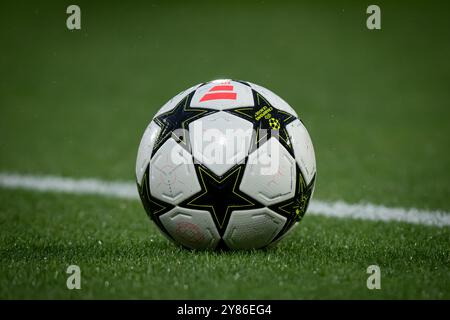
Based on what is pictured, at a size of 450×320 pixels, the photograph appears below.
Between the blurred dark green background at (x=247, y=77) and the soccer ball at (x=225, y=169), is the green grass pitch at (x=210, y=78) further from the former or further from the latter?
the soccer ball at (x=225, y=169)

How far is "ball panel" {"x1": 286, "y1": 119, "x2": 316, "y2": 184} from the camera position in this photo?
4.79 metres

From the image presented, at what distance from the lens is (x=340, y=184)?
8.43 m

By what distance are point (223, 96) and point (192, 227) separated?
3.09 ft

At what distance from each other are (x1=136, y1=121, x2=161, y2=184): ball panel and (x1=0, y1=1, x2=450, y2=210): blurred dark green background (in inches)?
133

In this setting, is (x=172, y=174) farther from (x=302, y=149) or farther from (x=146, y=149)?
(x=302, y=149)

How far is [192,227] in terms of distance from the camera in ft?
15.4

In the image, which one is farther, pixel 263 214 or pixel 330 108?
pixel 330 108

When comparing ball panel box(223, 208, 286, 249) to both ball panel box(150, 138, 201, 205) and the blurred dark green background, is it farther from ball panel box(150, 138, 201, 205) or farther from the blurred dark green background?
the blurred dark green background

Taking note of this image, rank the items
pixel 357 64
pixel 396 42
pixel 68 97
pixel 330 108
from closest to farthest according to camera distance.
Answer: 1. pixel 330 108
2. pixel 68 97
3. pixel 357 64
4. pixel 396 42

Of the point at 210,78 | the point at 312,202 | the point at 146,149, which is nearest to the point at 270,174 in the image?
the point at 146,149

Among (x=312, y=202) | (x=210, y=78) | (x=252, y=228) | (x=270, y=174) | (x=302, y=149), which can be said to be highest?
(x=210, y=78)

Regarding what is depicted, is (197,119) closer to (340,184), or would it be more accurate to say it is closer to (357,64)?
(340,184)
